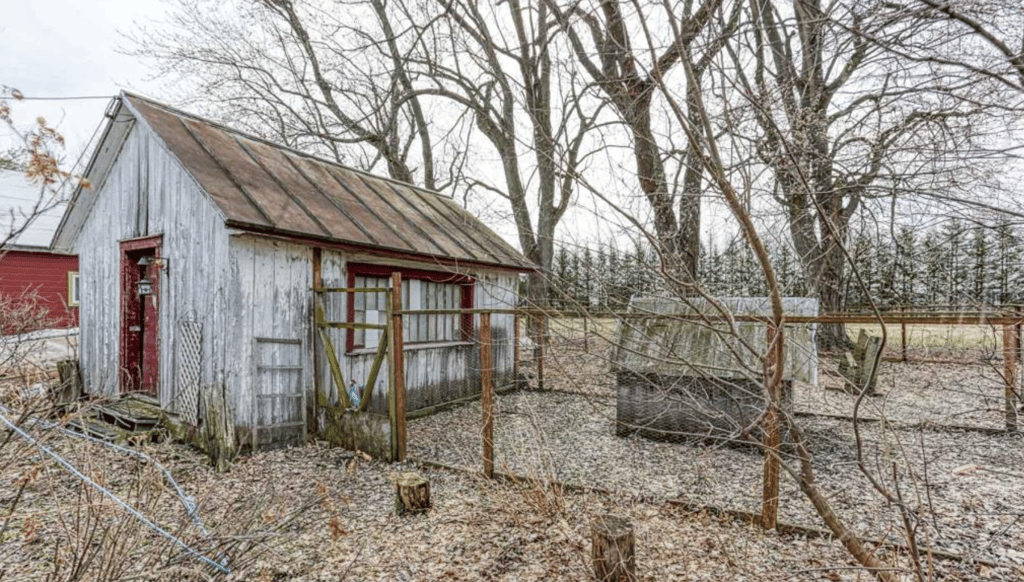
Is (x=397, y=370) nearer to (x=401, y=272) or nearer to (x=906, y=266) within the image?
(x=401, y=272)

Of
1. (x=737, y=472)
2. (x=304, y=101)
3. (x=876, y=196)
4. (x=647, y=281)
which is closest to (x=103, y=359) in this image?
(x=647, y=281)

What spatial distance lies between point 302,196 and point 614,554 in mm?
6459

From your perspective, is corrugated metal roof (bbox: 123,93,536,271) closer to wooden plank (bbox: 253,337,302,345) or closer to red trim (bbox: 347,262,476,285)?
red trim (bbox: 347,262,476,285)

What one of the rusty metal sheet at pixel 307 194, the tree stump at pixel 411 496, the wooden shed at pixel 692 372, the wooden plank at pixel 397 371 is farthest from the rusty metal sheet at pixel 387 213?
the tree stump at pixel 411 496

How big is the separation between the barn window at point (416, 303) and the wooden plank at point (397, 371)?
1.19 m

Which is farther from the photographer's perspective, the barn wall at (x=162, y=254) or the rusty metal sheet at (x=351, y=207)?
the rusty metal sheet at (x=351, y=207)

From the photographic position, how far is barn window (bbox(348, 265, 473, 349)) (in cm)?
788

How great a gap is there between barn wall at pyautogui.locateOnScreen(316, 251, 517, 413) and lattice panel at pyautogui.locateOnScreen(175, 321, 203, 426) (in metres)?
1.41

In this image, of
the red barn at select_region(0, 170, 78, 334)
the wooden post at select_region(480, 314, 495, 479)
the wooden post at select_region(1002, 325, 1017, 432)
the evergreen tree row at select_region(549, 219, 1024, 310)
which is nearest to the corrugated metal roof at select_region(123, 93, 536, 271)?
the wooden post at select_region(480, 314, 495, 479)

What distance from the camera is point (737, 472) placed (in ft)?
18.8

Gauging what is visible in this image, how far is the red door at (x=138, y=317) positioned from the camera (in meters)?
7.32

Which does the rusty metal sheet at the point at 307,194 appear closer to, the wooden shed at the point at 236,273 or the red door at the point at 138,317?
the wooden shed at the point at 236,273

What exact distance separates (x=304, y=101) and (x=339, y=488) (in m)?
14.9

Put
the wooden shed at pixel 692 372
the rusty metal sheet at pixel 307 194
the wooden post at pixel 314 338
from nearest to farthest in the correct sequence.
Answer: the wooden shed at pixel 692 372 → the wooden post at pixel 314 338 → the rusty metal sheet at pixel 307 194
